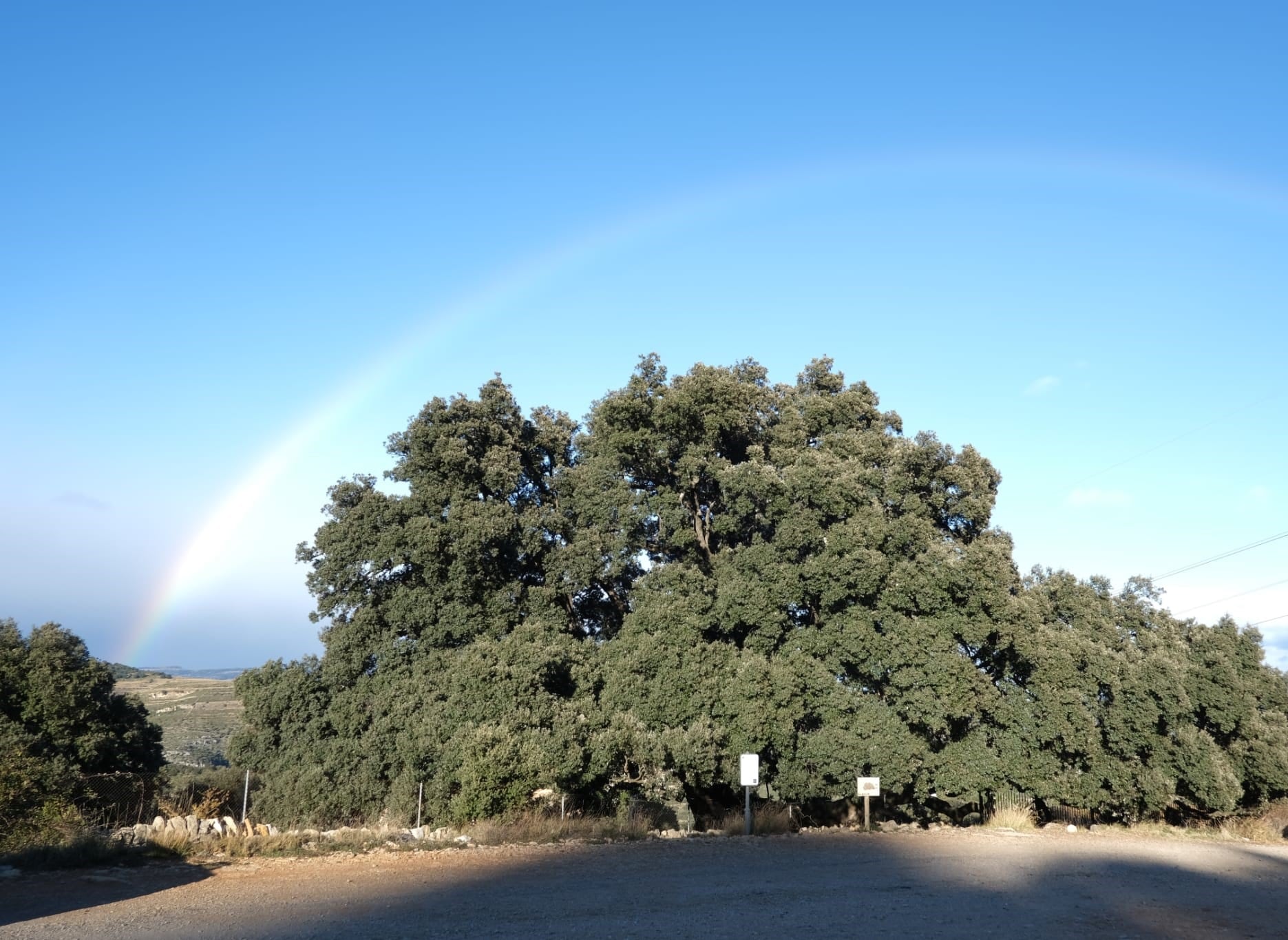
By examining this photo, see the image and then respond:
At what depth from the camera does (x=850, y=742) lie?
23266 mm

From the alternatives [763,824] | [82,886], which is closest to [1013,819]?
[763,824]

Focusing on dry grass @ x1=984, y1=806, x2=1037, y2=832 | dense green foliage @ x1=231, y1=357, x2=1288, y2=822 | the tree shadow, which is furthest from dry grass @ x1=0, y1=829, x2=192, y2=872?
dry grass @ x1=984, y1=806, x2=1037, y2=832

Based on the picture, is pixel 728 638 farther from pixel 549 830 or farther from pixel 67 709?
pixel 67 709

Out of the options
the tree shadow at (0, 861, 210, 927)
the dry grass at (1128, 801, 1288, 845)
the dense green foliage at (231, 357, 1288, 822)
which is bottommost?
the dry grass at (1128, 801, 1288, 845)

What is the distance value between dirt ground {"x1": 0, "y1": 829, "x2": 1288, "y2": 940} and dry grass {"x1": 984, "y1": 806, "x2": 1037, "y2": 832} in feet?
24.1

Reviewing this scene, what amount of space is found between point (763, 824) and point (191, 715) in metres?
58.8

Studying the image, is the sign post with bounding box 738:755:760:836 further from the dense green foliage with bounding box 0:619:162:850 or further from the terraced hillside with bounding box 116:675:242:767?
the terraced hillside with bounding box 116:675:242:767

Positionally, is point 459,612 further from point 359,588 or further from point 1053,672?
point 1053,672

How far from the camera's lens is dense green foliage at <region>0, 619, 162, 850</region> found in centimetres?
2633

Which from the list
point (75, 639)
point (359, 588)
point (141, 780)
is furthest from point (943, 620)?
point (75, 639)

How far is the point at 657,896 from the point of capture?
11.5 m

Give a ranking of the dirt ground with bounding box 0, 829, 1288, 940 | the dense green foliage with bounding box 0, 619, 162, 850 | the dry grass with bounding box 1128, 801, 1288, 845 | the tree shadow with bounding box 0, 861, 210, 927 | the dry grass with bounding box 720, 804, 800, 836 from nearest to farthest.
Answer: the dirt ground with bounding box 0, 829, 1288, 940 < the tree shadow with bounding box 0, 861, 210, 927 < the dry grass with bounding box 720, 804, 800, 836 < the dry grass with bounding box 1128, 801, 1288, 845 < the dense green foliage with bounding box 0, 619, 162, 850

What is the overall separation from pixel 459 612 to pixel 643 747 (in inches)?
337

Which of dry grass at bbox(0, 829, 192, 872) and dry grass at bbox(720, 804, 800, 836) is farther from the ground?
dry grass at bbox(0, 829, 192, 872)
